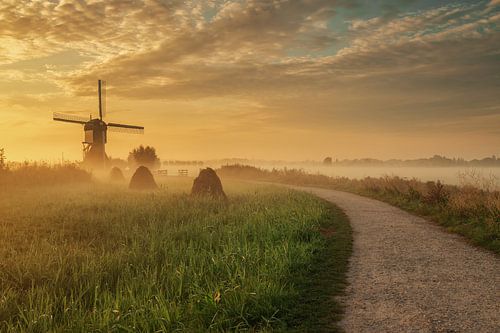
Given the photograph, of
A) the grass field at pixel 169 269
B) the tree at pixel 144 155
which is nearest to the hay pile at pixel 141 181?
the grass field at pixel 169 269

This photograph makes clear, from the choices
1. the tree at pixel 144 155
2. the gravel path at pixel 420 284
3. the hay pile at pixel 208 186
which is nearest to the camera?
the gravel path at pixel 420 284

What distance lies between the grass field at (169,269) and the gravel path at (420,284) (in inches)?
21.0

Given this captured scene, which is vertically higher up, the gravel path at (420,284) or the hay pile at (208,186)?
the hay pile at (208,186)

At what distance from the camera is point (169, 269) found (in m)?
9.59

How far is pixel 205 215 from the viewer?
17438 millimetres

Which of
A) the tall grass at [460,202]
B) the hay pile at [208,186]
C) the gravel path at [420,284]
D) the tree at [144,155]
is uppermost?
the tree at [144,155]

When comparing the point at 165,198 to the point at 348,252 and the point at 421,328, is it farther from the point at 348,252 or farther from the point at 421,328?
the point at 421,328

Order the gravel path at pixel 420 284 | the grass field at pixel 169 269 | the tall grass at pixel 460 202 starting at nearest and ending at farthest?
the gravel path at pixel 420 284, the grass field at pixel 169 269, the tall grass at pixel 460 202

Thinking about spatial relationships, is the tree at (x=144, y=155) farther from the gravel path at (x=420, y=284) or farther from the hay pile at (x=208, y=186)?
the gravel path at (x=420, y=284)

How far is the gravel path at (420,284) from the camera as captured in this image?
627 centimetres

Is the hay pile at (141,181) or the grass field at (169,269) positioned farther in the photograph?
the hay pile at (141,181)

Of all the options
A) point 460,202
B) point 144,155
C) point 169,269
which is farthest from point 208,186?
point 144,155

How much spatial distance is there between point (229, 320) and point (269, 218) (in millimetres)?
8772

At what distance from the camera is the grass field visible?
21.6 ft
